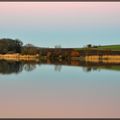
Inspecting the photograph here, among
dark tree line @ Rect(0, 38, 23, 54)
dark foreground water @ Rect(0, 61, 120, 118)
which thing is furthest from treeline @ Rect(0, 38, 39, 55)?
dark foreground water @ Rect(0, 61, 120, 118)

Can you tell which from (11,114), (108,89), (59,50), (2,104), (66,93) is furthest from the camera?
(59,50)

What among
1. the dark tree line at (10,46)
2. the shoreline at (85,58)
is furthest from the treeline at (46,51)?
the shoreline at (85,58)

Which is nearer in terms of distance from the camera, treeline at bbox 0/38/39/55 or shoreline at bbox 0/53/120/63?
shoreline at bbox 0/53/120/63

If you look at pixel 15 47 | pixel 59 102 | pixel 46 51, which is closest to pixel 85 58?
pixel 46 51

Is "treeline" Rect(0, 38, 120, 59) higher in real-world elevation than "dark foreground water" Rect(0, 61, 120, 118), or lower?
higher

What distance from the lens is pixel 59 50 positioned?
46906 mm

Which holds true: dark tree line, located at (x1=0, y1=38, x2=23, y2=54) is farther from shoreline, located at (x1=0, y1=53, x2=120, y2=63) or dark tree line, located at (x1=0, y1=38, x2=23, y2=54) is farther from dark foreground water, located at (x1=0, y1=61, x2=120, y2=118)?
dark foreground water, located at (x1=0, y1=61, x2=120, y2=118)

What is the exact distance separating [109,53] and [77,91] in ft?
121

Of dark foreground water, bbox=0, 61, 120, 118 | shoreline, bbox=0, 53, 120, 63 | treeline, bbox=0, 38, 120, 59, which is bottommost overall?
shoreline, bbox=0, 53, 120, 63

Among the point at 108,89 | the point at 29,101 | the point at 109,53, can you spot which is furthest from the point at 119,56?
the point at 29,101

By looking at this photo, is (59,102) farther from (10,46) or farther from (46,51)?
(10,46)

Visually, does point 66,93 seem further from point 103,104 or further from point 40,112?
point 40,112

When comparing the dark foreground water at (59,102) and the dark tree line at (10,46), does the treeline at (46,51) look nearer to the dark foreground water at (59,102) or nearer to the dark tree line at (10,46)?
the dark tree line at (10,46)

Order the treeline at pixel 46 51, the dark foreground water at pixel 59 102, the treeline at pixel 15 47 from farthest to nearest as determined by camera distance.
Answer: the treeline at pixel 15 47, the treeline at pixel 46 51, the dark foreground water at pixel 59 102
